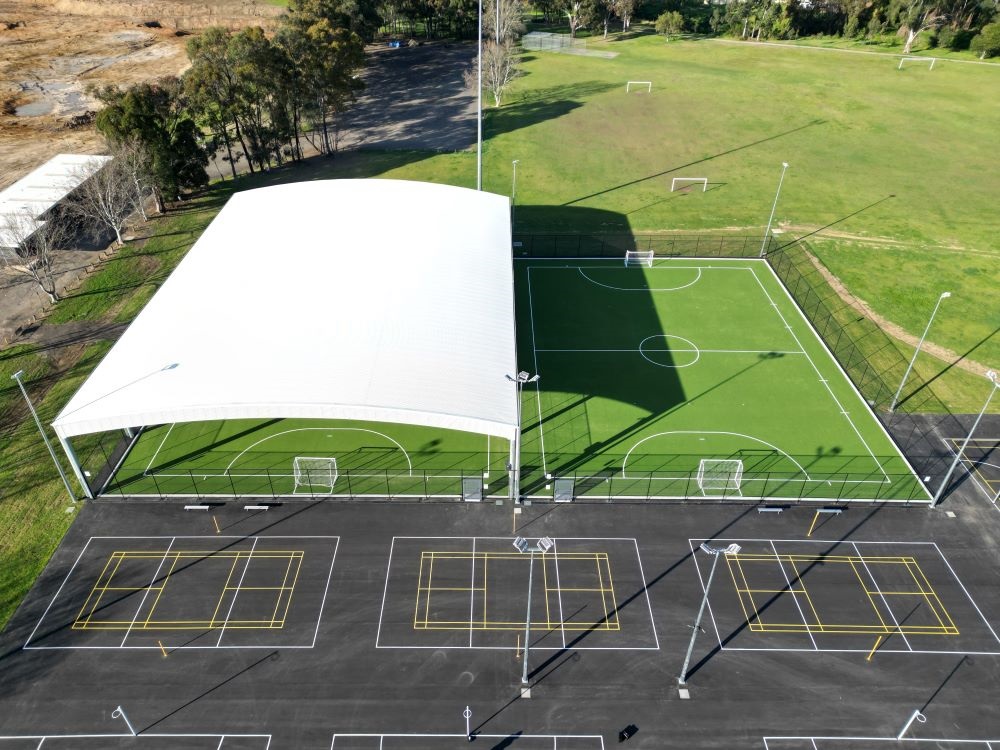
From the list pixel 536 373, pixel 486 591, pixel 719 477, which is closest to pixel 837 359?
pixel 719 477

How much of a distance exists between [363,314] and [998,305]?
2025 inches

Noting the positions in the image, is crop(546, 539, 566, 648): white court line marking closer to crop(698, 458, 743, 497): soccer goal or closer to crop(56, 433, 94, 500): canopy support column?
crop(698, 458, 743, 497): soccer goal

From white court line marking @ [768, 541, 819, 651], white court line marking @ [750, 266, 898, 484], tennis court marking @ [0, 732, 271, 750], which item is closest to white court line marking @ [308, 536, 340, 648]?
tennis court marking @ [0, 732, 271, 750]

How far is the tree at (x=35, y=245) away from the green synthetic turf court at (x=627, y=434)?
20.7m

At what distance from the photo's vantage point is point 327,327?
37062 millimetres

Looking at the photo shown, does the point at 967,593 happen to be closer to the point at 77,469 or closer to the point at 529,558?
the point at 529,558

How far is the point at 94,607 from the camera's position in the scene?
3095 cm

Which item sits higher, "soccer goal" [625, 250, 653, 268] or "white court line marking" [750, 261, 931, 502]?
"soccer goal" [625, 250, 653, 268]

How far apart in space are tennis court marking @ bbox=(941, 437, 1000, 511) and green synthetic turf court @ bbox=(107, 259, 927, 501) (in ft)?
12.4

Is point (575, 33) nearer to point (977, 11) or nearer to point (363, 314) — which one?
point (977, 11)

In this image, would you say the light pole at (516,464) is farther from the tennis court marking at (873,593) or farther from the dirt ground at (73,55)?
the dirt ground at (73,55)

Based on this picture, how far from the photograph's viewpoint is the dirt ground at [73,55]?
269 feet

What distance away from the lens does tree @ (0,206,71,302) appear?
167 ft

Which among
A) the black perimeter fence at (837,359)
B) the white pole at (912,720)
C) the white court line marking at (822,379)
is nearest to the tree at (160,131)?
the black perimeter fence at (837,359)
